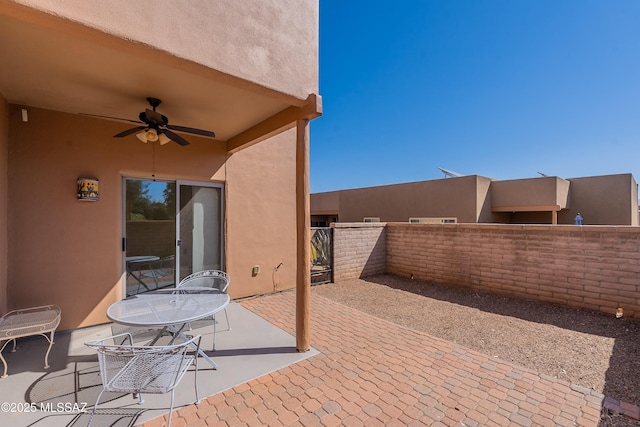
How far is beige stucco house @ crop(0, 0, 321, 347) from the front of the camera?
2.22 m

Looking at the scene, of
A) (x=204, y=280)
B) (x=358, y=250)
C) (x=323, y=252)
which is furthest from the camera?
(x=358, y=250)

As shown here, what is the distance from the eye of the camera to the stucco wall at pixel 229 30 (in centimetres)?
203

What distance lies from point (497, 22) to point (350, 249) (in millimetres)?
7280

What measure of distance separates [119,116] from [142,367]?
3.57 m

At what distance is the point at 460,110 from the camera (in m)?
13.4

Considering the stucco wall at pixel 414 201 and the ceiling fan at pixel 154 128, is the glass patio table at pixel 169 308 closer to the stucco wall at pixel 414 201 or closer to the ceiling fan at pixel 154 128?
the ceiling fan at pixel 154 128

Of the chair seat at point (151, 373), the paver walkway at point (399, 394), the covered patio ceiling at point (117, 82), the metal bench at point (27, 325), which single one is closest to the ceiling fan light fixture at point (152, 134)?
the covered patio ceiling at point (117, 82)

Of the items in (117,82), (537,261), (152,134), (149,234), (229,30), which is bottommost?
(537,261)

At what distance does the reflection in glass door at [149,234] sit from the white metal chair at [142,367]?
2627 millimetres

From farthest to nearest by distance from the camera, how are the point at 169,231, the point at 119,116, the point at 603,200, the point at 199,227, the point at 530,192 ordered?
the point at 603,200 → the point at 530,192 → the point at 199,227 → the point at 169,231 → the point at 119,116

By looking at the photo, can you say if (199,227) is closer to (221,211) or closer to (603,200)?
(221,211)

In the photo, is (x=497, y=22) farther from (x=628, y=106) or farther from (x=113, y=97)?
(x=113, y=97)

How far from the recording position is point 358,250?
727cm

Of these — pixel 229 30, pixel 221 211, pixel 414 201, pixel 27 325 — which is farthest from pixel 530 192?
pixel 27 325
